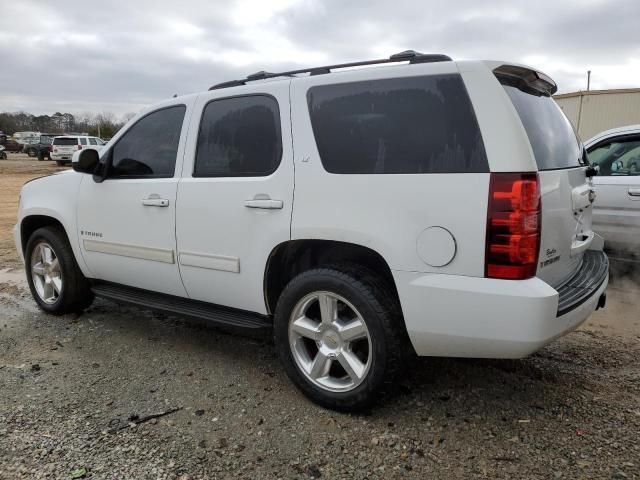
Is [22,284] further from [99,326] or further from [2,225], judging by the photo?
Result: [2,225]

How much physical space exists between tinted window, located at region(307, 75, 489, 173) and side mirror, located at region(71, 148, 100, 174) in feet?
6.33

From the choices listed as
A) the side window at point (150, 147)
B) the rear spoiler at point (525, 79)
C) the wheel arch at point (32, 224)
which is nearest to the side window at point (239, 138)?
the side window at point (150, 147)

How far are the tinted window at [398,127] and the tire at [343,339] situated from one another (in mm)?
614

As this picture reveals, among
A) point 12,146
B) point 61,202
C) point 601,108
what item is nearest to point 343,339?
point 61,202

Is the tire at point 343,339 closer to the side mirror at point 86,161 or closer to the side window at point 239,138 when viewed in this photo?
the side window at point 239,138

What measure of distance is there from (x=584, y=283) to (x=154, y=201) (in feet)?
9.03

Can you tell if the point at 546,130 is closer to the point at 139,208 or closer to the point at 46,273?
the point at 139,208

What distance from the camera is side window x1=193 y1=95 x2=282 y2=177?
3.21 meters

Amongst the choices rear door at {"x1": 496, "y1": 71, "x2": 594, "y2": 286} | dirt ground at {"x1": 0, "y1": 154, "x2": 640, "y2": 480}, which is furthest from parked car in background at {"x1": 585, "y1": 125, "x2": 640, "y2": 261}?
rear door at {"x1": 496, "y1": 71, "x2": 594, "y2": 286}

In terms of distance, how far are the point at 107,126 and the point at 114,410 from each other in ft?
186

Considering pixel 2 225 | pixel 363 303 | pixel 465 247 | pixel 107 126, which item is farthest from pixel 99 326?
pixel 107 126

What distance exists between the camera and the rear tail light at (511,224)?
7.93 ft

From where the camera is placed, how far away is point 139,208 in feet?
12.5

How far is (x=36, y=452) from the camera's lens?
2684 millimetres
